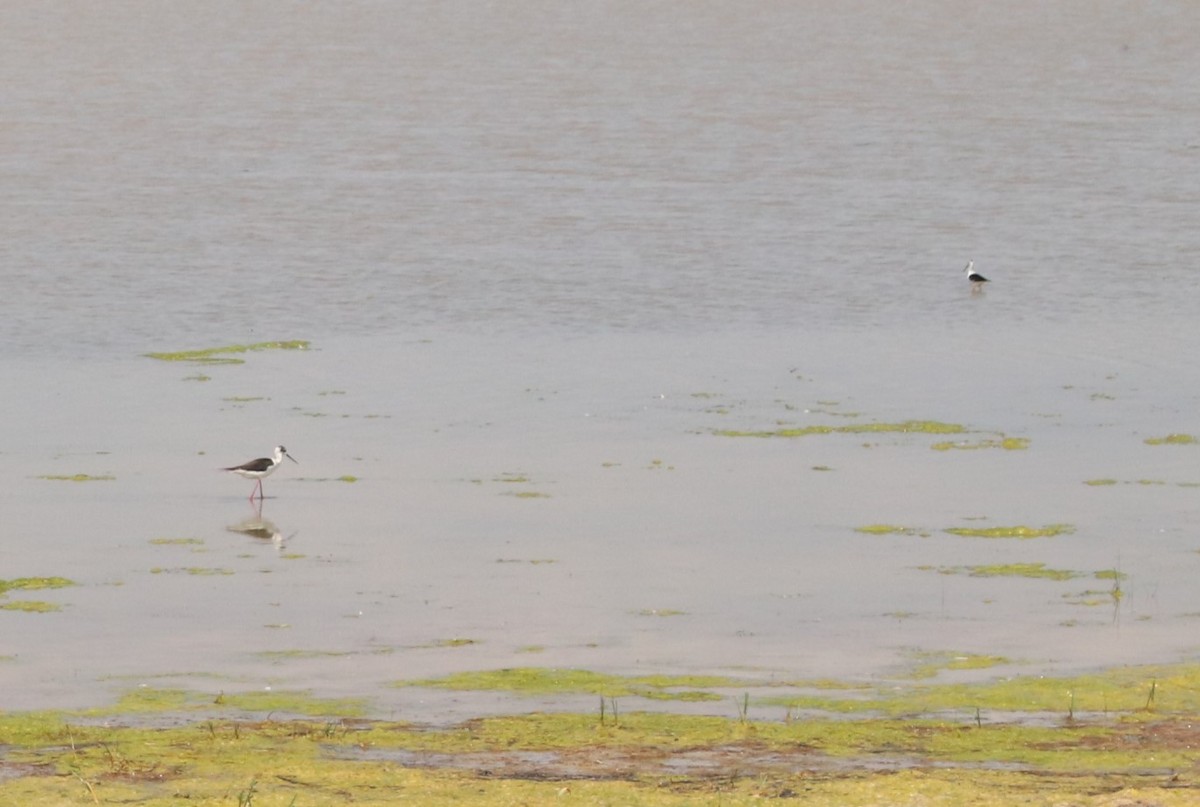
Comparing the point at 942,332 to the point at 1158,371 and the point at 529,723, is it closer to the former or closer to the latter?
the point at 1158,371

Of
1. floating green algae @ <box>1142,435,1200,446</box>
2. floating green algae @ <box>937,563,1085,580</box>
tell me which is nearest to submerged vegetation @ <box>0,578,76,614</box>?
floating green algae @ <box>937,563,1085,580</box>

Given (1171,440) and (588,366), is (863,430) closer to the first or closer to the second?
(1171,440)

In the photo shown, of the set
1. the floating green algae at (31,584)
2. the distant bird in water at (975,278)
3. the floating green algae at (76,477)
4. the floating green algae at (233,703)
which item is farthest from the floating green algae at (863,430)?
the floating green algae at (233,703)

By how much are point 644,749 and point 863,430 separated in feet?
34.7

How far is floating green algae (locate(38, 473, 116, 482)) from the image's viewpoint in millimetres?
20594

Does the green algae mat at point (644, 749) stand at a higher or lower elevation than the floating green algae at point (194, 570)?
lower

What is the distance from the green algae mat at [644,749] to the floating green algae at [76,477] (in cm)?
663

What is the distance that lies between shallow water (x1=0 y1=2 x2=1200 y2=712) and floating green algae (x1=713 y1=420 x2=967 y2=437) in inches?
8.2

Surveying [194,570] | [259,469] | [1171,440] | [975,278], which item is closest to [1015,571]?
[1171,440]

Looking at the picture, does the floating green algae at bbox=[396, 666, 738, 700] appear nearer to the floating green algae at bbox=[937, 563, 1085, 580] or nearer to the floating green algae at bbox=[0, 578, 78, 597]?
the floating green algae at bbox=[937, 563, 1085, 580]

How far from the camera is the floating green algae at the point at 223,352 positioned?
26453 millimetres

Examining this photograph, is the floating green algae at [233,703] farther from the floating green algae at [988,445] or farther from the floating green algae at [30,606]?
the floating green algae at [988,445]

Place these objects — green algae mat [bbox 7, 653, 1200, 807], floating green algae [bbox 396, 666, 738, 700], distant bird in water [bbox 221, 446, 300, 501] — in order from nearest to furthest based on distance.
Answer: green algae mat [bbox 7, 653, 1200, 807] < floating green algae [bbox 396, 666, 738, 700] < distant bird in water [bbox 221, 446, 300, 501]

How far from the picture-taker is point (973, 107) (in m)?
50.6
